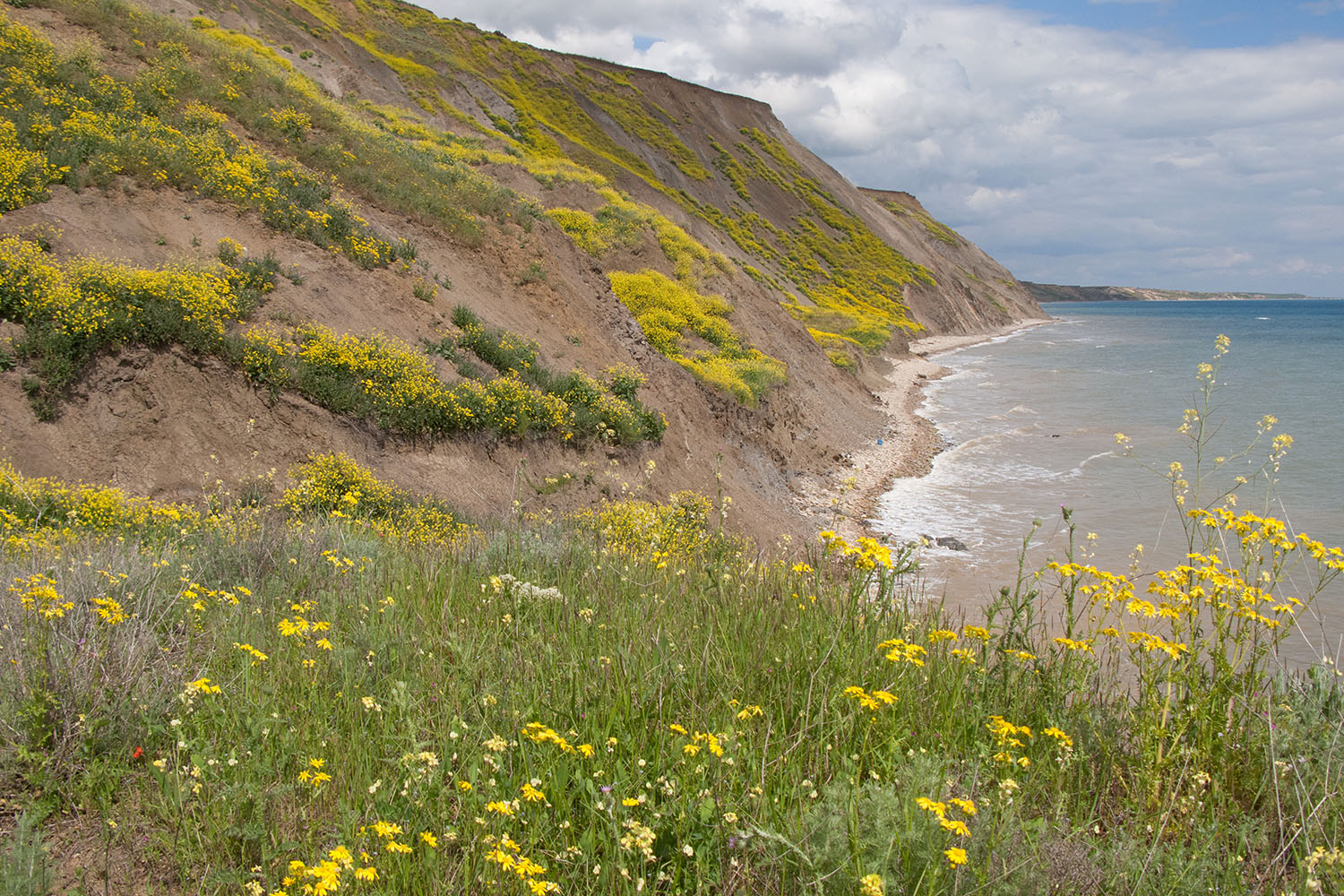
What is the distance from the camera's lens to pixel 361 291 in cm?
1314

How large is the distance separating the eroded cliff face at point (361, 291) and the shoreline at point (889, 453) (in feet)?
2.68

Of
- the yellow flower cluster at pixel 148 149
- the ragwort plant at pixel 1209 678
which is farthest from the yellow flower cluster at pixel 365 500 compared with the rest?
the ragwort plant at pixel 1209 678

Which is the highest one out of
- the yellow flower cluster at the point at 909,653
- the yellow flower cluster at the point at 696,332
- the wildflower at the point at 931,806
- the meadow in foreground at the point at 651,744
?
the yellow flower cluster at the point at 696,332

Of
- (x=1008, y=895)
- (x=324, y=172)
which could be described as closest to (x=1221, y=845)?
(x=1008, y=895)

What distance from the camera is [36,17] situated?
15.1m

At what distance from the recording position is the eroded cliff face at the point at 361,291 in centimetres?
975

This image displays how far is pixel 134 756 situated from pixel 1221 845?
12.3 feet

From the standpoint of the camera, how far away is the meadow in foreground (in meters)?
2.26

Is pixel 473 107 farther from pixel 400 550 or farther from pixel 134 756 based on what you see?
pixel 134 756

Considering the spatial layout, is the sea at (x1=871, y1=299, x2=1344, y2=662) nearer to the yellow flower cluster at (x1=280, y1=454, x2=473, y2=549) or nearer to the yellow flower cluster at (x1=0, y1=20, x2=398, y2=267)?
the yellow flower cluster at (x1=280, y1=454, x2=473, y2=549)

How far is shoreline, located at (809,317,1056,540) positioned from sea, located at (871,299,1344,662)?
0.46 meters

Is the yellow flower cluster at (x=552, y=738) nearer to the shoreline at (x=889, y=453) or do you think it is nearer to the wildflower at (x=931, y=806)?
the wildflower at (x=931, y=806)

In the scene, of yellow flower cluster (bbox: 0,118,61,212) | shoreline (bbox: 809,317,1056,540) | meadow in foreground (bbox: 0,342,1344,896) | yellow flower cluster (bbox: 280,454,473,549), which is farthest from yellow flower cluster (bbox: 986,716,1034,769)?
yellow flower cluster (bbox: 0,118,61,212)

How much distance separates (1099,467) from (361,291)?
18.3 meters
